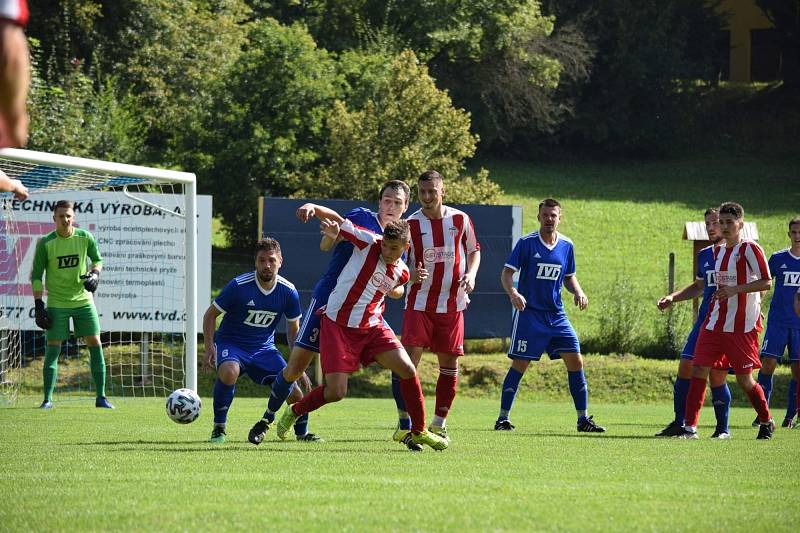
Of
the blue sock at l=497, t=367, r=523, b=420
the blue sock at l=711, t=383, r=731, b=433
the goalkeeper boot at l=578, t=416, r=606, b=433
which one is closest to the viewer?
the blue sock at l=711, t=383, r=731, b=433

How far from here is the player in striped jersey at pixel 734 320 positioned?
33.6ft

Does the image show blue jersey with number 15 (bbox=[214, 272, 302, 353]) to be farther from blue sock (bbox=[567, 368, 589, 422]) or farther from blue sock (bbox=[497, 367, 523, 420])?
blue sock (bbox=[567, 368, 589, 422])

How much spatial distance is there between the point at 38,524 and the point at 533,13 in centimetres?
3297

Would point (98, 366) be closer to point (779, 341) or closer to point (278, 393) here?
point (278, 393)

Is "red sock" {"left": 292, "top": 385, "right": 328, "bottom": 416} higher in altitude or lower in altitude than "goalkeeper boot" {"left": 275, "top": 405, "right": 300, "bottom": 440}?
higher

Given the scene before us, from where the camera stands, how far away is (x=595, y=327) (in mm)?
22250

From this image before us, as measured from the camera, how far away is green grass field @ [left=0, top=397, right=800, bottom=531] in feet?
16.9

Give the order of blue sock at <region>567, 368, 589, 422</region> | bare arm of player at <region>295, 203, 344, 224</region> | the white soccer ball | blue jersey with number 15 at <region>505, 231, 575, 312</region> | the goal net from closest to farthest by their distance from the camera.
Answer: bare arm of player at <region>295, 203, 344, 224</region> < the white soccer ball < blue sock at <region>567, 368, 589, 422</region> < blue jersey with number 15 at <region>505, 231, 575, 312</region> < the goal net

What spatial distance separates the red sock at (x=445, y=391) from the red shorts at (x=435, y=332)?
0.22 meters

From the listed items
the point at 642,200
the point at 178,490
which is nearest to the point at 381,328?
the point at 178,490

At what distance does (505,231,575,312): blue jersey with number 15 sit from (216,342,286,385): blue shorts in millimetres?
3062

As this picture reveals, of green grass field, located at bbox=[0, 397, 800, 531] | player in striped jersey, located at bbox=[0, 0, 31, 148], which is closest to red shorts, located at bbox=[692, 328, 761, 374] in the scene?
green grass field, located at bbox=[0, 397, 800, 531]

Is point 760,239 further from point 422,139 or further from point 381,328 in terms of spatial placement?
point 381,328

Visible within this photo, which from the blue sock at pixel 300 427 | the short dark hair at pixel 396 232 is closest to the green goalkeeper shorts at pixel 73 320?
the blue sock at pixel 300 427
